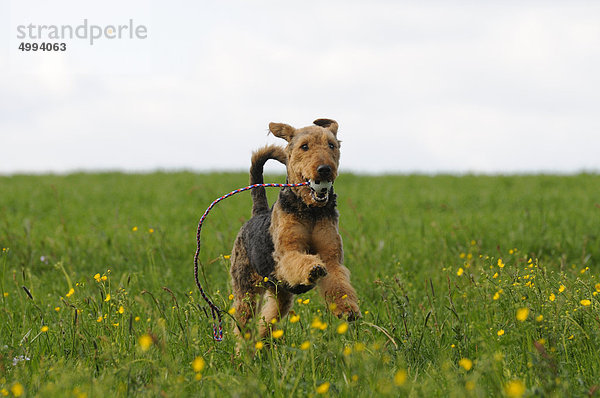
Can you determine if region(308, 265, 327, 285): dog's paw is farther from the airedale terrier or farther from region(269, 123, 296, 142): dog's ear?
region(269, 123, 296, 142): dog's ear

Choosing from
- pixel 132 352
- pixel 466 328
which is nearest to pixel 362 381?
pixel 132 352

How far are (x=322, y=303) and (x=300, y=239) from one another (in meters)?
0.98

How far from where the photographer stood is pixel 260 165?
185 inches

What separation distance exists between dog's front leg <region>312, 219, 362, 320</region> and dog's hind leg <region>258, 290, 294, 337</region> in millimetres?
552

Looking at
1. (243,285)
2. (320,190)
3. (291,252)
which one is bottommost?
(243,285)

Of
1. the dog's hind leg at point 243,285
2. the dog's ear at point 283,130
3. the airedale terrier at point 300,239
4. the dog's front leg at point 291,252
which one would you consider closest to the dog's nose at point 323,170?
the airedale terrier at point 300,239

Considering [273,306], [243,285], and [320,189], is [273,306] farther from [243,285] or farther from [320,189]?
[320,189]

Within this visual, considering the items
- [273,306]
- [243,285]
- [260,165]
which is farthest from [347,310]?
[260,165]

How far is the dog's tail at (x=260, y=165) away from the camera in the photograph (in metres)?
4.57

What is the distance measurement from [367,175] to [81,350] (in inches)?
639

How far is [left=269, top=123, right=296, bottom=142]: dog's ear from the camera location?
425 centimetres

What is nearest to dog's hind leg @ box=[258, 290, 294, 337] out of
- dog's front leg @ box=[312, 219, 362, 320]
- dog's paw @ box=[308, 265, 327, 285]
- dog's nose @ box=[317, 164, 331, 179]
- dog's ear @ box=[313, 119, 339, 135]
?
dog's front leg @ box=[312, 219, 362, 320]

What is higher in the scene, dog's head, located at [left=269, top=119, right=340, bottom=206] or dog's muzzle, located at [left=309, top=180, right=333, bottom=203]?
dog's head, located at [left=269, top=119, right=340, bottom=206]

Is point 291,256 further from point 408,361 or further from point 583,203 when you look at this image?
point 583,203
